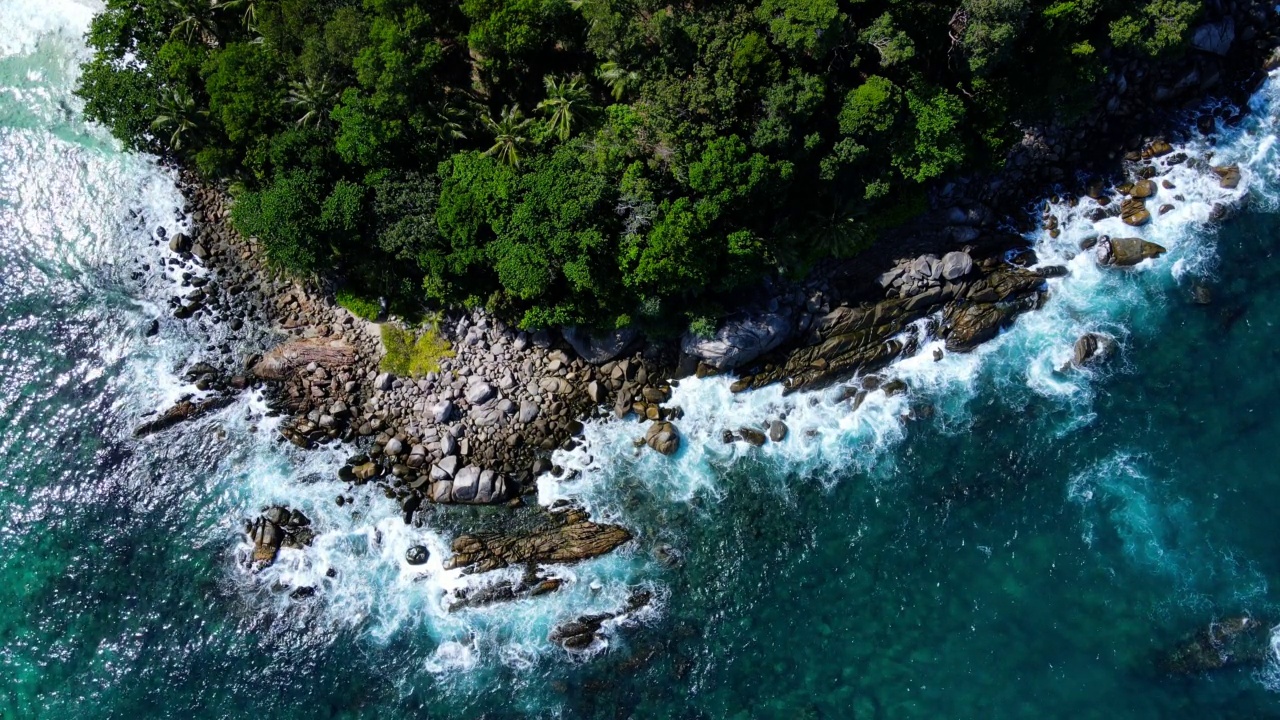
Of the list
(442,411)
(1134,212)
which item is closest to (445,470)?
(442,411)

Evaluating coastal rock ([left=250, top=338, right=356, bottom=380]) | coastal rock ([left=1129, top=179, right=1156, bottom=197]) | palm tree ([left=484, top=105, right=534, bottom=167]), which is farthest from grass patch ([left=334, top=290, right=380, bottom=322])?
coastal rock ([left=1129, top=179, right=1156, bottom=197])

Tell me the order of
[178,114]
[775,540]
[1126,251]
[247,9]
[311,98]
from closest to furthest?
[311,98], [178,114], [247,9], [775,540], [1126,251]

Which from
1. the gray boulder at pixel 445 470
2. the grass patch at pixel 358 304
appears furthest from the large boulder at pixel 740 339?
the grass patch at pixel 358 304

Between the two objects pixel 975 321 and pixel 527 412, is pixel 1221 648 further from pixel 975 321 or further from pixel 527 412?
pixel 527 412

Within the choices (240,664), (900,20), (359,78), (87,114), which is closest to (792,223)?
(900,20)

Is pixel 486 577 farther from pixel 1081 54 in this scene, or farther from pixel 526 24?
pixel 1081 54

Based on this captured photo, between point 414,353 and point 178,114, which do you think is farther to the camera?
point 414,353
